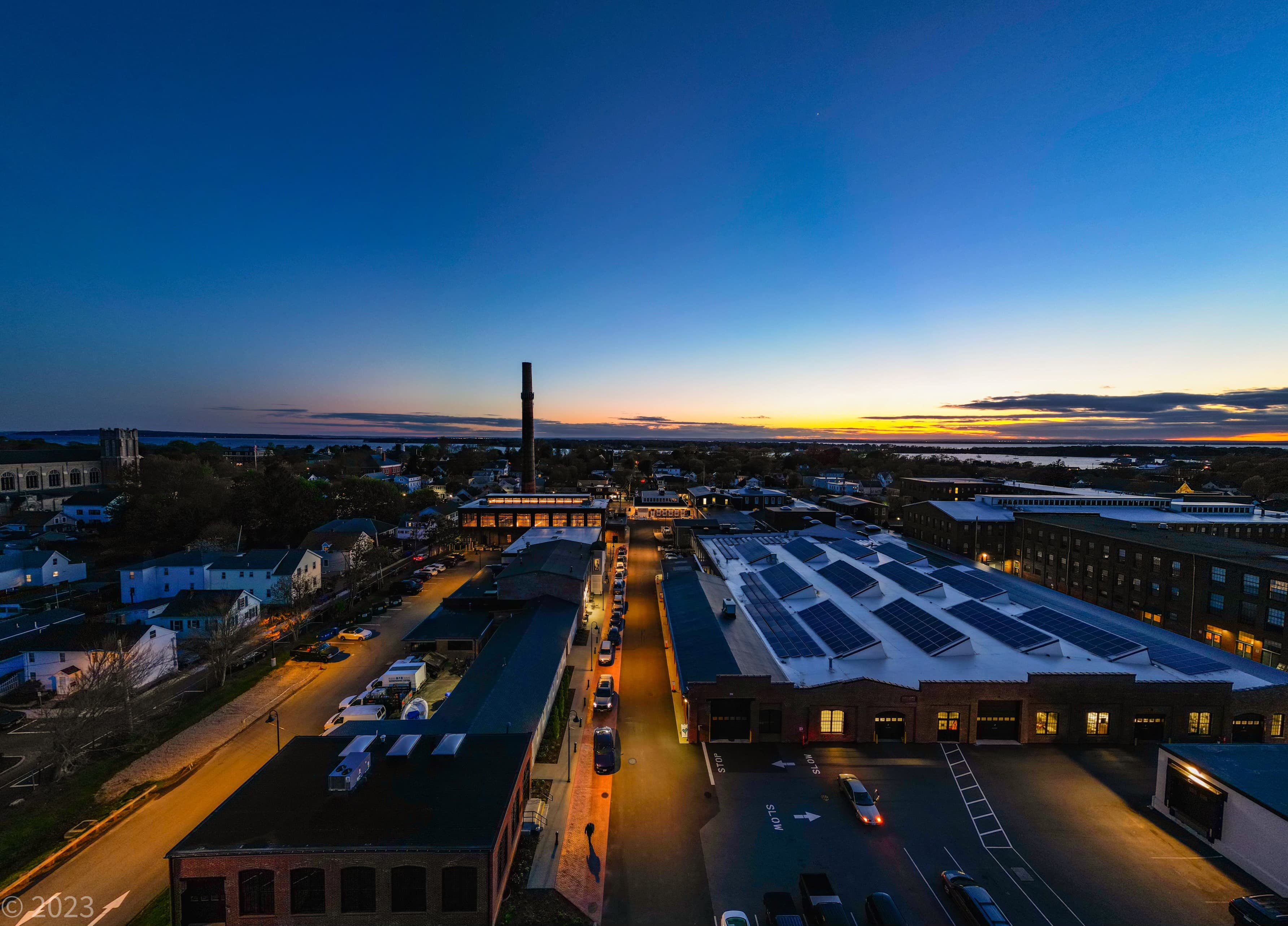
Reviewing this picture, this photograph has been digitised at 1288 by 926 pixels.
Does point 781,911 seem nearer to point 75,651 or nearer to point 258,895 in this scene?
point 258,895

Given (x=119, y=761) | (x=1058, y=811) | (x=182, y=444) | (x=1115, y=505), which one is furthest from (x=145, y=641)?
(x=182, y=444)

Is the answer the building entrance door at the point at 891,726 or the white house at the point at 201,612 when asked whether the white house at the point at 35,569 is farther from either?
the building entrance door at the point at 891,726

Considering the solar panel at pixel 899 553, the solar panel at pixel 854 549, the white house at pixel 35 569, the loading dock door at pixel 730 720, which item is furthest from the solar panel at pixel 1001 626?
the white house at pixel 35 569

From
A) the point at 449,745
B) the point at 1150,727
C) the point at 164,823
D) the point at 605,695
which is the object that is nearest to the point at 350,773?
the point at 449,745

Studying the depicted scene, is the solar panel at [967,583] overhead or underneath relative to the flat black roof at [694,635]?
overhead

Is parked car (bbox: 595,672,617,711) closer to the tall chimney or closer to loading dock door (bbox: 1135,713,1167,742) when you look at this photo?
loading dock door (bbox: 1135,713,1167,742)

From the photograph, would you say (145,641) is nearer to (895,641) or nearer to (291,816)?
(291,816)
